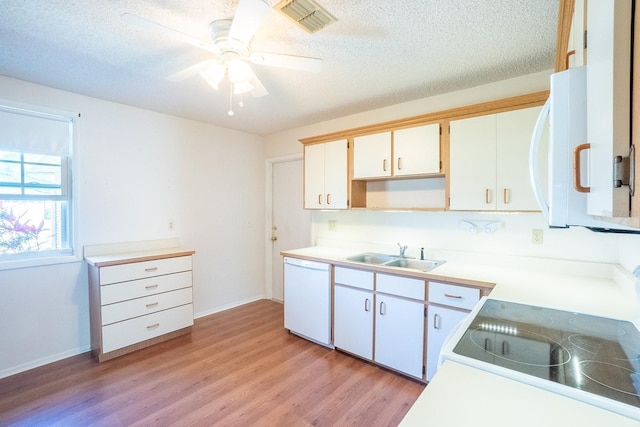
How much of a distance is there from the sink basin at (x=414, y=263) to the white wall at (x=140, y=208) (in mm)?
2237

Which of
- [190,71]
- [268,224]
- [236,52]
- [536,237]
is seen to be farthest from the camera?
[268,224]

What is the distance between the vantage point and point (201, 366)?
2541 millimetres

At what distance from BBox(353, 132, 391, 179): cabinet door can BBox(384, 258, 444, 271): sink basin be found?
2.71ft

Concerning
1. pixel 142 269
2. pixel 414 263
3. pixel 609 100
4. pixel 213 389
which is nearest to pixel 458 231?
pixel 414 263

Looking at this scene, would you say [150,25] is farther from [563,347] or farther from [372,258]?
[372,258]

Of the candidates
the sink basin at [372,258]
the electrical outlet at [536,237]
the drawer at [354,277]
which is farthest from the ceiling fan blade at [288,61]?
the electrical outlet at [536,237]

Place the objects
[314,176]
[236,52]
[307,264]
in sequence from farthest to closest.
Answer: [314,176] → [307,264] → [236,52]

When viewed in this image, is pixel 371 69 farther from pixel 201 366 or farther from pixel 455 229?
pixel 201 366

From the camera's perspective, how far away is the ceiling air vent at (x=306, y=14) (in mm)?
1434

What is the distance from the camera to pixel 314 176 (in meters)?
Result: 3.31

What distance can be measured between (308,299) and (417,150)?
69.4 inches

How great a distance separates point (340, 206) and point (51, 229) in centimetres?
273

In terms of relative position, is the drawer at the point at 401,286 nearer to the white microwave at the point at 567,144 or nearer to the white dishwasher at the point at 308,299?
the white dishwasher at the point at 308,299

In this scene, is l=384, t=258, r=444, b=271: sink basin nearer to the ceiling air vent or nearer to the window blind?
the ceiling air vent
